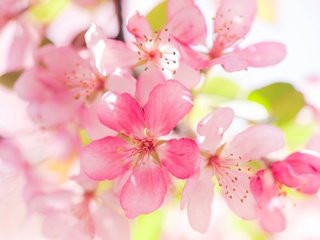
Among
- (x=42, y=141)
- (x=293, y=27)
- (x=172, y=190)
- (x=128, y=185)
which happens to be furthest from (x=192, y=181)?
(x=293, y=27)

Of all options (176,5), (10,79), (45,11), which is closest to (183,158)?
(176,5)

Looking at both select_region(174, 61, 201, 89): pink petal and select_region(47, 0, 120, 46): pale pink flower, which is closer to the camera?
select_region(174, 61, 201, 89): pink petal

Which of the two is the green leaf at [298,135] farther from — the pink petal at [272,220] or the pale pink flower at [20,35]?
the pale pink flower at [20,35]

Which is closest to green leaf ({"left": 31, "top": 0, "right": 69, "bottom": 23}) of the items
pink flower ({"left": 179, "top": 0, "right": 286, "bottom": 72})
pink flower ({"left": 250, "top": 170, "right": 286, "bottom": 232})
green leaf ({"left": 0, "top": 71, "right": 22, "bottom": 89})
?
green leaf ({"left": 0, "top": 71, "right": 22, "bottom": 89})

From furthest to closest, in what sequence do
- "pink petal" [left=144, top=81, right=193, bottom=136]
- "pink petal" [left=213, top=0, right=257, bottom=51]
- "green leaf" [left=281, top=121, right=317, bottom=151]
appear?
"green leaf" [left=281, top=121, right=317, bottom=151]
"pink petal" [left=213, top=0, right=257, bottom=51]
"pink petal" [left=144, top=81, right=193, bottom=136]

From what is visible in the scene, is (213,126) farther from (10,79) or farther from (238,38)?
(10,79)

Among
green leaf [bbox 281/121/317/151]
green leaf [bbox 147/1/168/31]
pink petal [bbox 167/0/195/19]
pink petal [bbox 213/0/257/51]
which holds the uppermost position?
pink petal [bbox 167/0/195/19]

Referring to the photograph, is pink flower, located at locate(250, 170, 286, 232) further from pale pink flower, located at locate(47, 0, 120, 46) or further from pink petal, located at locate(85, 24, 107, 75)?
pale pink flower, located at locate(47, 0, 120, 46)

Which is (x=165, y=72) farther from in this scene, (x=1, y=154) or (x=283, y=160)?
(x=1, y=154)
